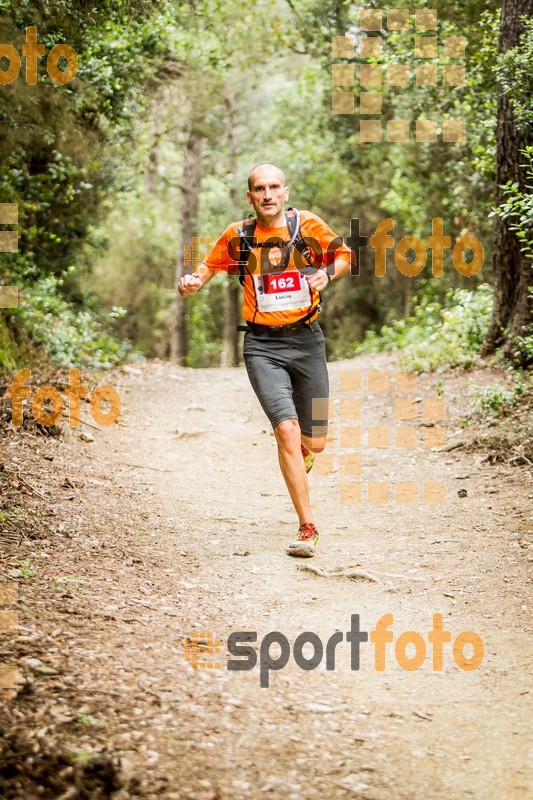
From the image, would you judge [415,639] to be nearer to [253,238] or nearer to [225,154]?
[253,238]

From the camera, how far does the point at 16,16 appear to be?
757 centimetres

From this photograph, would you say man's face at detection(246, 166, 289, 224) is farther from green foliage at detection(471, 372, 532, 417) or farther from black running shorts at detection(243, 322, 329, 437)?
green foliage at detection(471, 372, 532, 417)

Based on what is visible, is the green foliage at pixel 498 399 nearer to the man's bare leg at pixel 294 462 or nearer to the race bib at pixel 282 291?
the man's bare leg at pixel 294 462

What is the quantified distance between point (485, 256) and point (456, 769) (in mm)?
14754

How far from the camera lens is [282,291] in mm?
5594

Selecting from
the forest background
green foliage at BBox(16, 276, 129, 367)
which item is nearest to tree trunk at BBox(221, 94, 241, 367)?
the forest background

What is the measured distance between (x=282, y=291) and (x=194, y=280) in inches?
23.7

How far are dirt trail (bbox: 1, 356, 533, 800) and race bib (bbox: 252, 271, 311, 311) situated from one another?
1709mm

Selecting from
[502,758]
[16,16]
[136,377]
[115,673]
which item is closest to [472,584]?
[502,758]

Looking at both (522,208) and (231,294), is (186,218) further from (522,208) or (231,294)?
(522,208)

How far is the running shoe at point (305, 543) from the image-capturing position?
5.55m

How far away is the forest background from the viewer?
9.52m

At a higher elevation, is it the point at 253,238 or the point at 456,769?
the point at 253,238

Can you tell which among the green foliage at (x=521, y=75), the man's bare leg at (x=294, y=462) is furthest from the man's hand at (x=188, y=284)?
the green foliage at (x=521, y=75)
